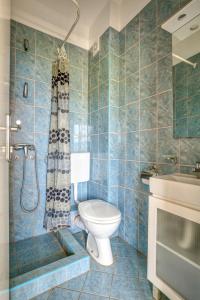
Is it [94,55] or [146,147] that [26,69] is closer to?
[94,55]

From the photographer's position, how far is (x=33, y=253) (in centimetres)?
151

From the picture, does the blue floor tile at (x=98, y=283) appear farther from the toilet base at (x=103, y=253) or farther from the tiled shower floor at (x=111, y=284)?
the toilet base at (x=103, y=253)

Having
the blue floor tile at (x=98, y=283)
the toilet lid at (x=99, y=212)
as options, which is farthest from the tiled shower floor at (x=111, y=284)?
the toilet lid at (x=99, y=212)

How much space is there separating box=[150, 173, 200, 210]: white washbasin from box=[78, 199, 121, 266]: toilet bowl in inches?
20.8

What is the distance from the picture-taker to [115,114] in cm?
183

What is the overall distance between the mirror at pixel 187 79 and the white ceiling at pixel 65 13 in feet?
2.37

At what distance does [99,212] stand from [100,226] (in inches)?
6.0

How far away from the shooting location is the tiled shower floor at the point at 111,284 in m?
1.11

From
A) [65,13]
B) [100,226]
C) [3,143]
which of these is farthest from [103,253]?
[65,13]

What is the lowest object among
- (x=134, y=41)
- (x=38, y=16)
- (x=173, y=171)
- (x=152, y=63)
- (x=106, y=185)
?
(x=106, y=185)

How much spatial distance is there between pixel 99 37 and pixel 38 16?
0.74 meters

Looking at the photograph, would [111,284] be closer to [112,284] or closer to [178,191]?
[112,284]

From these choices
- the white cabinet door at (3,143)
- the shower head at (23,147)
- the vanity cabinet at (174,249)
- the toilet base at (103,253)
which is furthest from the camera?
the shower head at (23,147)

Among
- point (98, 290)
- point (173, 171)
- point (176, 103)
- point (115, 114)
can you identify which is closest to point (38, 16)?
point (115, 114)
